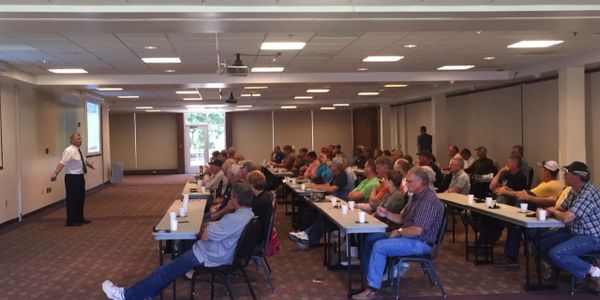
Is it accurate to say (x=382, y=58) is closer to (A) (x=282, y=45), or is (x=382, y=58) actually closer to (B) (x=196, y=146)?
(A) (x=282, y=45)

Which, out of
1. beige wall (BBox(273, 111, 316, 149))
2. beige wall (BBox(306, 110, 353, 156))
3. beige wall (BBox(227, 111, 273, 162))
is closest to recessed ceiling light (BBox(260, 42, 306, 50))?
beige wall (BBox(227, 111, 273, 162))

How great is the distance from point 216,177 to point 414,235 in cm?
393

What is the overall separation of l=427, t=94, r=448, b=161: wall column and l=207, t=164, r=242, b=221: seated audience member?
33.4 feet

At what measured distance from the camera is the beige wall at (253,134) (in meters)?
26.9

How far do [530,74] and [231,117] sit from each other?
55.9 feet

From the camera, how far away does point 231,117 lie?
2672 centimetres

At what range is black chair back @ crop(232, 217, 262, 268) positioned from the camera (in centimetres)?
477

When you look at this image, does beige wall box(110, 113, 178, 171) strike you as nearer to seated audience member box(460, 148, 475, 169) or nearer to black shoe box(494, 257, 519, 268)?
seated audience member box(460, 148, 475, 169)

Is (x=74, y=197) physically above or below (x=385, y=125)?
below

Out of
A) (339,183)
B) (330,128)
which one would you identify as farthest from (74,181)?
(330,128)

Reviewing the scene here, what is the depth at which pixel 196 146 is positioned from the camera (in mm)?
26859

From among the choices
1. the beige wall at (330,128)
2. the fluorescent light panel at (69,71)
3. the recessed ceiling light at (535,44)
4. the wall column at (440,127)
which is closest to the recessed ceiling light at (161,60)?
the fluorescent light panel at (69,71)

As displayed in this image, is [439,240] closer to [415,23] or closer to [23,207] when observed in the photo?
[415,23]

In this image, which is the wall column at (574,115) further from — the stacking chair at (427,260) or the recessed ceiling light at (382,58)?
the stacking chair at (427,260)
